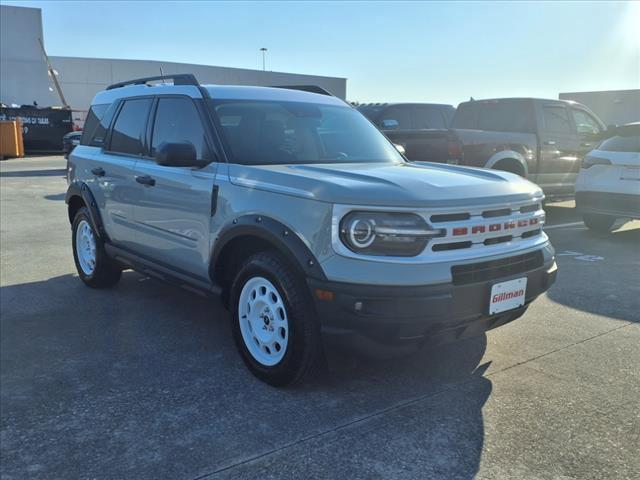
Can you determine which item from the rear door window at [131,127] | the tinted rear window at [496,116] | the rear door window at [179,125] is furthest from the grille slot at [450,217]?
the tinted rear window at [496,116]

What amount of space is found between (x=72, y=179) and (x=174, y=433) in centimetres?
389

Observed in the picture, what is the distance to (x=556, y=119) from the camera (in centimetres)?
Result: 1013

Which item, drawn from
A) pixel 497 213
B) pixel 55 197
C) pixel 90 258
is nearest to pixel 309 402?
pixel 497 213

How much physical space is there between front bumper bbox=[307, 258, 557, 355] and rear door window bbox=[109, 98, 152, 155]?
255cm

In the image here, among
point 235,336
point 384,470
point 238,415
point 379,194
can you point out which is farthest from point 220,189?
point 384,470

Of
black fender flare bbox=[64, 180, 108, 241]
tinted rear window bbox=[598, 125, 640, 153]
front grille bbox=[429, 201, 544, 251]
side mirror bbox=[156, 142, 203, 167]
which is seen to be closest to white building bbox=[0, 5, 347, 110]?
black fender flare bbox=[64, 180, 108, 241]

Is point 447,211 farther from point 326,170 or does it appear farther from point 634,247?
point 634,247

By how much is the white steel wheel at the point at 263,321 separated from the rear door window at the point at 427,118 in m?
8.99

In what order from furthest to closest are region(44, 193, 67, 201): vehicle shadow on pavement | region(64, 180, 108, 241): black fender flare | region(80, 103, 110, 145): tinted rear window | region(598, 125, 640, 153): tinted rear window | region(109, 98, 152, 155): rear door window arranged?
region(44, 193, 67, 201): vehicle shadow on pavement < region(598, 125, 640, 153): tinted rear window < region(80, 103, 110, 145): tinted rear window < region(64, 180, 108, 241): black fender flare < region(109, 98, 152, 155): rear door window

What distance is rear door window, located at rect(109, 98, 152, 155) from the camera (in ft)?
16.1

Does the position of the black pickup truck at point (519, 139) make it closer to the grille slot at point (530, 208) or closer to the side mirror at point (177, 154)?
the grille slot at point (530, 208)

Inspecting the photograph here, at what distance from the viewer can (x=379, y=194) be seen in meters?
3.10

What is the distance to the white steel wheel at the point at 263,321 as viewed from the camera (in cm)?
347

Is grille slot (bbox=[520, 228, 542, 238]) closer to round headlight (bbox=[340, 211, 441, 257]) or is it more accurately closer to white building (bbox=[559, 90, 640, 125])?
round headlight (bbox=[340, 211, 441, 257])
